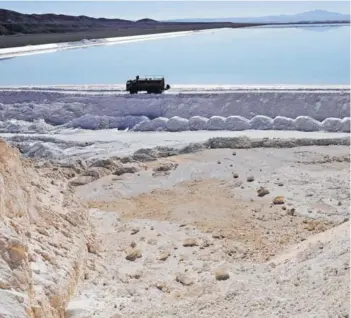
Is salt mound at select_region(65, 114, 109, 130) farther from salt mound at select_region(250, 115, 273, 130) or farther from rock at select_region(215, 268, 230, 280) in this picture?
rock at select_region(215, 268, 230, 280)

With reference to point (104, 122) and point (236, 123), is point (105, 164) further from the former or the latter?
point (236, 123)

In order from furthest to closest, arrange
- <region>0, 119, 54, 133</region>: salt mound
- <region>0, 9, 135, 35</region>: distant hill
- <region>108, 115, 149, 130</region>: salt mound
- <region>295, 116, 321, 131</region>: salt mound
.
→ <region>0, 9, 135, 35</region>: distant hill
<region>108, 115, 149, 130</region>: salt mound
<region>0, 119, 54, 133</region>: salt mound
<region>295, 116, 321, 131</region>: salt mound

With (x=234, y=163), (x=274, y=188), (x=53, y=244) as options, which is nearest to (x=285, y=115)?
(x=234, y=163)

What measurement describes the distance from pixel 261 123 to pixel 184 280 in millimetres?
8190

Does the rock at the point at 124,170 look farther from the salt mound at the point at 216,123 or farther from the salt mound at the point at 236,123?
the salt mound at the point at 236,123

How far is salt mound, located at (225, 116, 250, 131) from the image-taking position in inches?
538

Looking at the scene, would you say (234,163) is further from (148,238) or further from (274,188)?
(148,238)

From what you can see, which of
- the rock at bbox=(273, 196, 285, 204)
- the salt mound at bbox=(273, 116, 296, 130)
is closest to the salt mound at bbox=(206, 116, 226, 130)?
the salt mound at bbox=(273, 116, 296, 130)

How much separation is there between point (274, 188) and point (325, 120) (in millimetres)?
4899

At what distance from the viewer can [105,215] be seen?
8266 millimetres

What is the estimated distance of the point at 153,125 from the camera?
14.1 m

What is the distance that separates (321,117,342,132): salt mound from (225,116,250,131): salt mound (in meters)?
1.66

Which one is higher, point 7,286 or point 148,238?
point 7,286

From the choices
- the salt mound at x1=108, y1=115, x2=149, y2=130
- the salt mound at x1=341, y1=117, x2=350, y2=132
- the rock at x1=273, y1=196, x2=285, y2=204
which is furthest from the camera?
the salt mound at x1=108, y1=115, x2=149, y2=130
